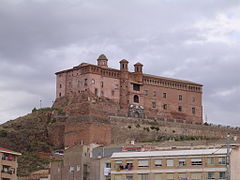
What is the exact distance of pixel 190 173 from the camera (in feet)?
280

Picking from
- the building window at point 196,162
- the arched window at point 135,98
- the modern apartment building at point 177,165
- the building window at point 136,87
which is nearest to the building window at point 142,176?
the modern apartment building at point 177,165

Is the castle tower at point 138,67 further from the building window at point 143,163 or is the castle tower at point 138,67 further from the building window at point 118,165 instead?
the building window at point 143,163

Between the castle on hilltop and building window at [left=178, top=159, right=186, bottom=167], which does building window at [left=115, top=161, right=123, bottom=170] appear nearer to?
building window at [left=178, top=159, right=186, bottom=167]

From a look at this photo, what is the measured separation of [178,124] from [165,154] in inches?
2661

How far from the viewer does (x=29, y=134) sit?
145125 millimetres

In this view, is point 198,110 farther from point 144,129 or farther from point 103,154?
point 103,154

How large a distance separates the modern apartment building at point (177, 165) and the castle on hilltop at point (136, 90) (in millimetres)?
57698

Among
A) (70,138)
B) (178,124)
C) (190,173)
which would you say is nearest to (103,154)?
(190,173)

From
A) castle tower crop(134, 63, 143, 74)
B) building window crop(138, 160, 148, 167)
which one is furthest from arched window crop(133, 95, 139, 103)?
building window crop(138, 160, 148, 167)

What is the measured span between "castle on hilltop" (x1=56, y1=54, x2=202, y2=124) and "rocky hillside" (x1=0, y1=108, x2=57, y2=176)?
263 inches

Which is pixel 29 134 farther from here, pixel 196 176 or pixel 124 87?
pixel 196 176

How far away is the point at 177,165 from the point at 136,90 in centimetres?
6855

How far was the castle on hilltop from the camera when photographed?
148000 millimetres

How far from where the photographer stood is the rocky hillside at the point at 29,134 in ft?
466
